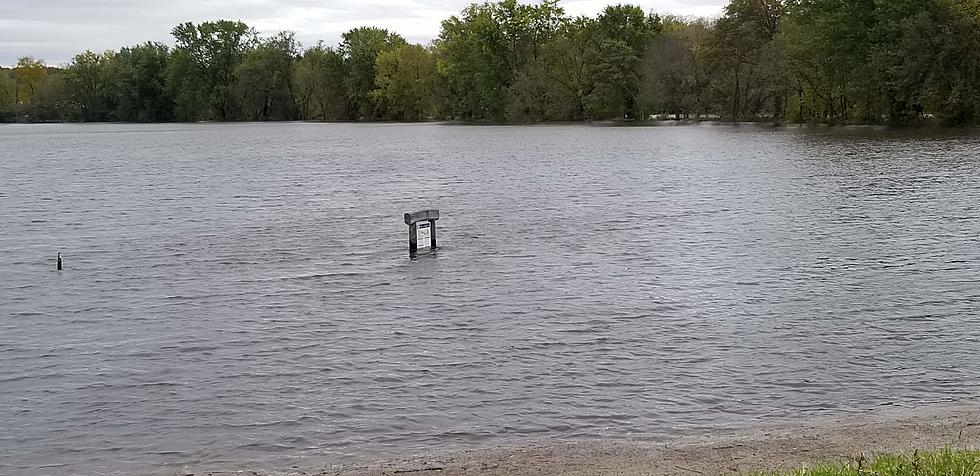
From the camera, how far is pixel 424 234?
2495 cm

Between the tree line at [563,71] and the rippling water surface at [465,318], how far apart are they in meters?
44.6

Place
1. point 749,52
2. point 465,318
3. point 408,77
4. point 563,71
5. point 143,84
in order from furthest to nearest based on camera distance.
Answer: point 143,84 → point 408,77 → point 563,71 → point 749,52 → point 465,318

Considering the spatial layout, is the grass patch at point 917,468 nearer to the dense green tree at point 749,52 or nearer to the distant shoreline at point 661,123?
the distant shoreline at point 661,123

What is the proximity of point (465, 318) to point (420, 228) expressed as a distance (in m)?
8.18

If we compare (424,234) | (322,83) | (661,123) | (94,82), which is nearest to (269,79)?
(322,83)

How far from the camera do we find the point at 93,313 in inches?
693

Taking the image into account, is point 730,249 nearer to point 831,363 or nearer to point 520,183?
point 831,363

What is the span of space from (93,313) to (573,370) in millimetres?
9310

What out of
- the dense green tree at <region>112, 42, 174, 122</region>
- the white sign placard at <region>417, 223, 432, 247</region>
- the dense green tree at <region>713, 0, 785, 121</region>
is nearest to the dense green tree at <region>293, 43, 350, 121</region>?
the dense green tree at <region>112, 42, 174, 122</region>

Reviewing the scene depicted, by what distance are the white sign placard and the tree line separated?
201 ft

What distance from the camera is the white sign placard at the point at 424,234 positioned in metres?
24.8

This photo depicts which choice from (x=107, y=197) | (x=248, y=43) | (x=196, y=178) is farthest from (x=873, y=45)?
(x=248, y=43)

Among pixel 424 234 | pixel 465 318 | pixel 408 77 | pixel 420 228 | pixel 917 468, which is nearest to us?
pixel 917 468

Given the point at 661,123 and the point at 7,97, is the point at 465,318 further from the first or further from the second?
the point at 7,97
